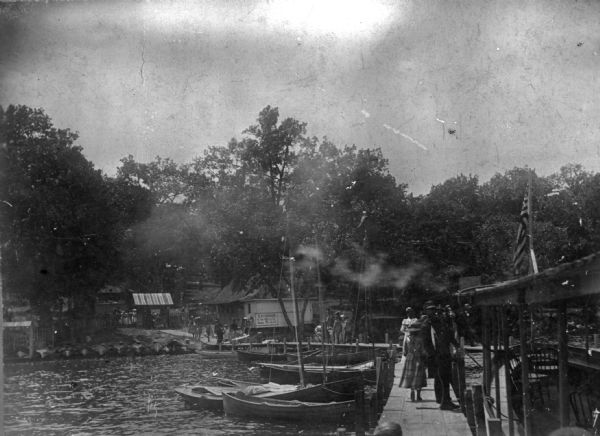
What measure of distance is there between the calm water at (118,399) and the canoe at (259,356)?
0.55 m

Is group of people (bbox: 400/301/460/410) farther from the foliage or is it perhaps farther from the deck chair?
the foliage

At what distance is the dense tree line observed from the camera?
40.1 m

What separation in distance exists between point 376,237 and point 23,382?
76.0ft

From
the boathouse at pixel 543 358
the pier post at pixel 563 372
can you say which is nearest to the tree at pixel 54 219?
the boathouse at pixel 543 358

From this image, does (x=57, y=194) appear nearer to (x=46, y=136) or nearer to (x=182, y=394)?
(x=46, y=136)

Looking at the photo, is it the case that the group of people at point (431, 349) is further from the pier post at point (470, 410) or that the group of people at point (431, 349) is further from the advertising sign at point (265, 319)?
the advertising sign at point (265, 319)

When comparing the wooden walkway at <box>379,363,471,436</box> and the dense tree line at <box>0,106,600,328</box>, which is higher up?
the dense tree line at <box>0,106,600,328</box>

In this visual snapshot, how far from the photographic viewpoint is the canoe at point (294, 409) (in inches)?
669

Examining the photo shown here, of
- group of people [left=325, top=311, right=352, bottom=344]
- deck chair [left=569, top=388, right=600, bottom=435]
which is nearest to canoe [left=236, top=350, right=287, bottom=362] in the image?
group of people [left=325, top=311, right=352, bottom=344]

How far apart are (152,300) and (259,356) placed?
27.8 m

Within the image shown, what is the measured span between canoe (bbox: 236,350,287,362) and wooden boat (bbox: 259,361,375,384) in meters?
6.90

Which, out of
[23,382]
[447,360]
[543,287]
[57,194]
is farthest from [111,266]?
[543,287]

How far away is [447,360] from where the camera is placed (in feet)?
42.6

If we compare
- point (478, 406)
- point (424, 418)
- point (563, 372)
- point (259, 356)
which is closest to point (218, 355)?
point (259, 356)
